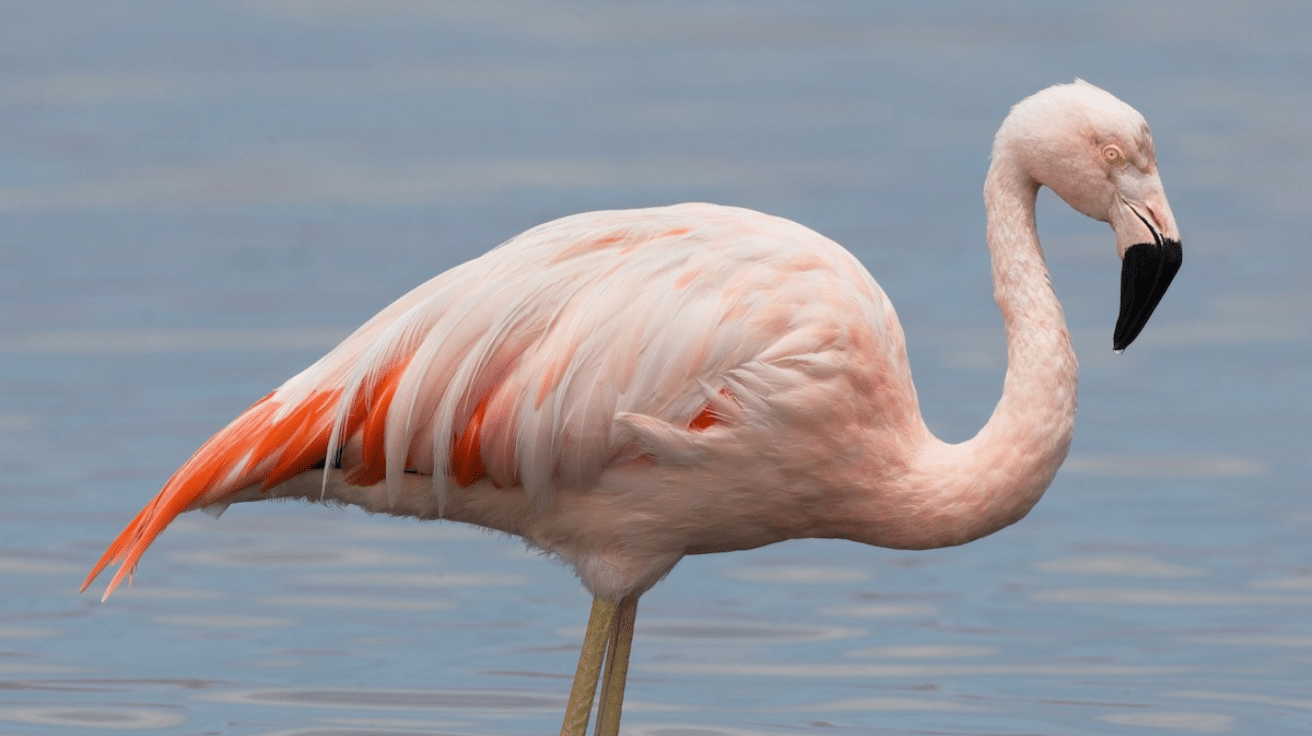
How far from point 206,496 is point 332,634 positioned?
2.96m

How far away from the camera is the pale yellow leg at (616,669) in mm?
7125

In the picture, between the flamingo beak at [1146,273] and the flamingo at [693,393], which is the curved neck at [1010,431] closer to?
the flamingo at [693,393]

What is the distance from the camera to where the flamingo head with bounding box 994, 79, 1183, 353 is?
21.5 ft

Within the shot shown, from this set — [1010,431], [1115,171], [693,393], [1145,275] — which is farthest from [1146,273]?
[693,393]

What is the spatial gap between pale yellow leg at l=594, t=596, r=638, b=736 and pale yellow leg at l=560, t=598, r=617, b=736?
0.12m

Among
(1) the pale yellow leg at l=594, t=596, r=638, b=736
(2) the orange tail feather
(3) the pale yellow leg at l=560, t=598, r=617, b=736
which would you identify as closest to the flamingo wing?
(2) the orange tail feather

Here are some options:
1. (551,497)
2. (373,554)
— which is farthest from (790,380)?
(373,554)

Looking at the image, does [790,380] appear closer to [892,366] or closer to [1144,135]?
[892,366]

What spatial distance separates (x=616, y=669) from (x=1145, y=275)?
1.84 m

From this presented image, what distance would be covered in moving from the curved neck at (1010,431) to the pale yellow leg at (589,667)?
2.52 feet

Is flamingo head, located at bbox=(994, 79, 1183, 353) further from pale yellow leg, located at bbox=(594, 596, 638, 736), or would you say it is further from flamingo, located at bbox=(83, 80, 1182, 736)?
pale yellow leg, located at bbox=(594, 596, 638, 736)

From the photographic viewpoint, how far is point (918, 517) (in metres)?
6.68

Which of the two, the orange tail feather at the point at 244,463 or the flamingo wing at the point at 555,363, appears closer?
the flamingo wing at the point at 555,363

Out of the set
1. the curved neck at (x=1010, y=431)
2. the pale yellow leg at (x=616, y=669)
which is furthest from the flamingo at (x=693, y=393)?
the pale yellow leg at (x=616, y=669)
